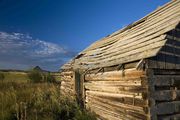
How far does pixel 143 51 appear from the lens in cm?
738

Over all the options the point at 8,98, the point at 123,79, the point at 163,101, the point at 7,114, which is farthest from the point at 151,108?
the point at 8,98

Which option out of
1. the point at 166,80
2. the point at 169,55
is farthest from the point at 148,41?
the point at 166,80

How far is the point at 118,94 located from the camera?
8484 mm

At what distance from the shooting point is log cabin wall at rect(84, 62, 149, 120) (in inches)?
281

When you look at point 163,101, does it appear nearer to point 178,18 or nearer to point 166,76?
point 166,76

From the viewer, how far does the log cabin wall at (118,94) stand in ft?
23.4

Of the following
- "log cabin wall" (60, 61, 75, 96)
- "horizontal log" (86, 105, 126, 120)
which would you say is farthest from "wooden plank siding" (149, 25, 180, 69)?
"log cabin wall" (60, 61, 75, 96)

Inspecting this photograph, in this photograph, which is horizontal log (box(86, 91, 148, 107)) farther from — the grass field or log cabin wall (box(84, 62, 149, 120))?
the grass field

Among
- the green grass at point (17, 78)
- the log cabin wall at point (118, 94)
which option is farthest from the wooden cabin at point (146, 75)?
the green grass at point (17, 78)

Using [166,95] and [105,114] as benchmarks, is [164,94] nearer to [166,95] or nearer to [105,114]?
[166,95]

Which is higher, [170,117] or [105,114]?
[170,117]

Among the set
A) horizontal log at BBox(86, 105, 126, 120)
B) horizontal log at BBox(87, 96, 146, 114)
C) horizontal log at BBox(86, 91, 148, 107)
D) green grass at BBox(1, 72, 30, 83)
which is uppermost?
green grass at BBox(1, 72, 30, 83)

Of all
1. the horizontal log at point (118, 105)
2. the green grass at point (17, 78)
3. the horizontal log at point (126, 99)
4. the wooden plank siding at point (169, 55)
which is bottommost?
the horizontal log at point (118, 105)

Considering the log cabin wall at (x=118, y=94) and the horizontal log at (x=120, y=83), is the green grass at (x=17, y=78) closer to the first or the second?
the log cabin wall at (x=118, y=94)
